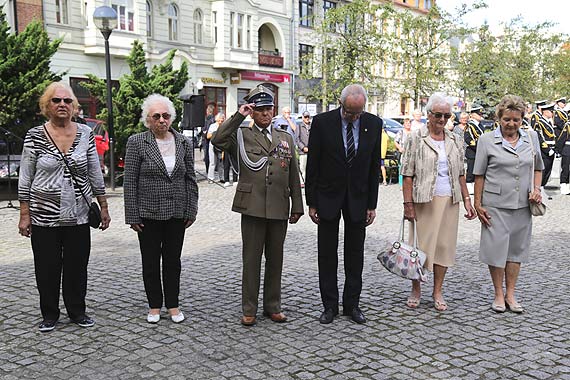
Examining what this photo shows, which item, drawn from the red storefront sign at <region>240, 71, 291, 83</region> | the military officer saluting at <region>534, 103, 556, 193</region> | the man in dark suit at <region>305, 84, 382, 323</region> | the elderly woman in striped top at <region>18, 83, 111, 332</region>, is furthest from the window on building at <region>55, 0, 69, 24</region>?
the man in dark suit at <region>305, 84, 382, 323</region>

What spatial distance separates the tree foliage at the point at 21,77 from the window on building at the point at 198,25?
23.3m

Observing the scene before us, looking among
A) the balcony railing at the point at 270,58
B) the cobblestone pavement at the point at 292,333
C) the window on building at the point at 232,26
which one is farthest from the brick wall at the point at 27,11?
the cobblestone pavement at the point at 292,333

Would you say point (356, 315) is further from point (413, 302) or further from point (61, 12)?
point (61, 12)

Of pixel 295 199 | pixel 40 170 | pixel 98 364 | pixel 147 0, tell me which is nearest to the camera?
pixel 98 364

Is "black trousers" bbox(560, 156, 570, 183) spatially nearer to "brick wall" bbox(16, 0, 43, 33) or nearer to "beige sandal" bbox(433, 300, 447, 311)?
"beige sandal" bbox(433, 300, 447, 311)

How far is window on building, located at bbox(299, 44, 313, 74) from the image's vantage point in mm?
30728

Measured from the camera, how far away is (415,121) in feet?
51.1

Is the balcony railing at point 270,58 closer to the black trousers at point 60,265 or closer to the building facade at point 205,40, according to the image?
the building facade at point 205,40

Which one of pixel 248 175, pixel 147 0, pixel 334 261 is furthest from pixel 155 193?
pixel 147 0

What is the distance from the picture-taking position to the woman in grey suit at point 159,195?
511 cm

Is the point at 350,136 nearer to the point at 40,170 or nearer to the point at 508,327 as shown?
the point at 508,327

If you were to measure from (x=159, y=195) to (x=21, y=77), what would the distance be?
9571 millimetres

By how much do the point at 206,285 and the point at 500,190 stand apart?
2989mm

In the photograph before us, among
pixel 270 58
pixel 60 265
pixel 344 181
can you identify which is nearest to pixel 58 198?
pixel 60 265
